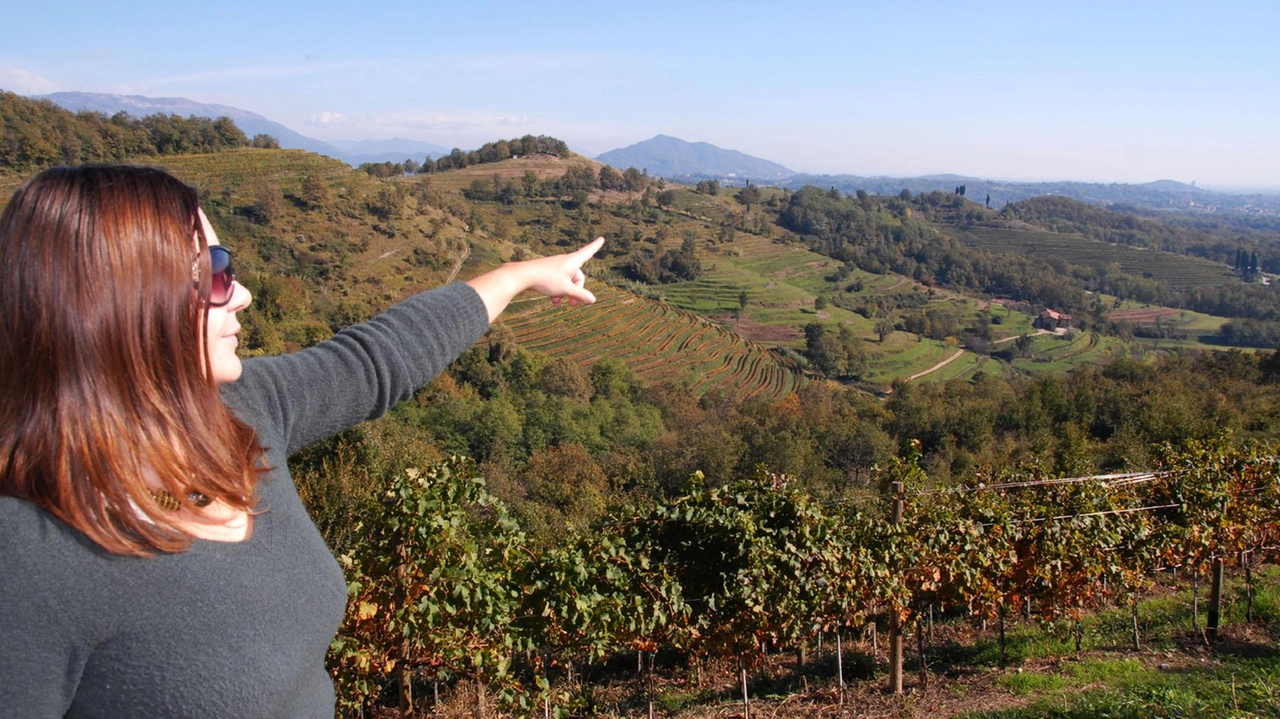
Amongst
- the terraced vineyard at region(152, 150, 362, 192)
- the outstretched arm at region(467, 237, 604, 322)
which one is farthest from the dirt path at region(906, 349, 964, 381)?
the outstretched arm at region(467, 237, 604, 322)

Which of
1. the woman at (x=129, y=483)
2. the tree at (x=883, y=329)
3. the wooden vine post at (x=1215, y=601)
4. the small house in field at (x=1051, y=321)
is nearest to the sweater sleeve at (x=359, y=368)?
the woman at (x=129, y=483)

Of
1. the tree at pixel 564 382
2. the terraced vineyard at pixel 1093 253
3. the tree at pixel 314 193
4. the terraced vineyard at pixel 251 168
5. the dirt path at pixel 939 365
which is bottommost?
the dirt path at pixel 939 365

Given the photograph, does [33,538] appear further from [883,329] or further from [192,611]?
[883,329]

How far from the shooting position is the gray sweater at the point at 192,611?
0.92m

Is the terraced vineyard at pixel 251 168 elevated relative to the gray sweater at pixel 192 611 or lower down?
Answer: elevated

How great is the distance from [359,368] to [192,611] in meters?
0.66

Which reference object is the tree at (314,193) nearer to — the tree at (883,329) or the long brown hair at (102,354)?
the tree at (883,329)

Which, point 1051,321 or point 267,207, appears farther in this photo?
point 1051,321

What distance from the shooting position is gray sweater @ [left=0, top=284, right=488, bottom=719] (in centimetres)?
92

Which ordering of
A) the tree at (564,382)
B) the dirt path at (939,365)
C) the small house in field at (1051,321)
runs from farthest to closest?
the small house in field at (1051,321) < the dirt path at (939,365) < the tree at (564,382)

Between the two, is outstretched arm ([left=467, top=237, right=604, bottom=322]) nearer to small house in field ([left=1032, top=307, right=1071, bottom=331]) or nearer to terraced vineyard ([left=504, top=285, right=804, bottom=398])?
terraced vineyard ([left=504, top=285, right=804, bottom=398])

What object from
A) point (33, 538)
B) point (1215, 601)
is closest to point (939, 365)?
point (1215, 601)

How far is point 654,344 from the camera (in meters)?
59.2

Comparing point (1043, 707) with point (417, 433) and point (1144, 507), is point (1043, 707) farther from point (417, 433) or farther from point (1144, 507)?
point (417, 433)
